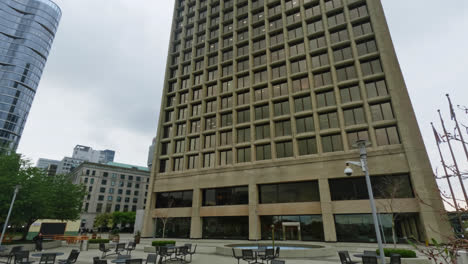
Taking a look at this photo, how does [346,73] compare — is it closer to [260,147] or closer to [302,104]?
[302,104]

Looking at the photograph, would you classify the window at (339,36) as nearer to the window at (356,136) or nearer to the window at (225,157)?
the window at (356,136)

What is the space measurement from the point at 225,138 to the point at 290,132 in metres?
11.2

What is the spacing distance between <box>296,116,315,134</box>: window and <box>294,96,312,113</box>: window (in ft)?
4.67

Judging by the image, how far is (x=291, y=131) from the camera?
37.0 m

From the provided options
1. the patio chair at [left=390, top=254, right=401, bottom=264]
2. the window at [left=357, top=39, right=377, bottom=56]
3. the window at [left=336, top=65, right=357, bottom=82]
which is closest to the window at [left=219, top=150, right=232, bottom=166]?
the window at [left=336, top=65, right=357, bottom=82]

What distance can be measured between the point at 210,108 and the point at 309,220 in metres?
25.3

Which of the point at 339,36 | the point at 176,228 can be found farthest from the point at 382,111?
the point at 176,228

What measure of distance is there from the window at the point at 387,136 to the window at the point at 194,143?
27461mm

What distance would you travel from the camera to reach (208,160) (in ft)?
139

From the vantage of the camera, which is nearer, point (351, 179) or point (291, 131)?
point (351, 179)

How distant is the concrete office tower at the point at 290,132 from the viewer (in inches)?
1180

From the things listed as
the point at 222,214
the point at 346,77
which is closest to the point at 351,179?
the point at 346,77

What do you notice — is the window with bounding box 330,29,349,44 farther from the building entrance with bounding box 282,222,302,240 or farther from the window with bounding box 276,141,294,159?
the building entrance with bounding box 282,222,302,240

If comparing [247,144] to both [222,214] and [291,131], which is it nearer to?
[291,131]
